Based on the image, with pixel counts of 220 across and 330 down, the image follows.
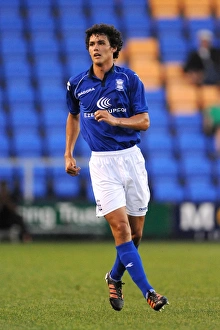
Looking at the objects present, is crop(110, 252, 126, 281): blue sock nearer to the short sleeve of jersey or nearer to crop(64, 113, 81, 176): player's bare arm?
crop(64, 113, 81, 176): player's bare arm

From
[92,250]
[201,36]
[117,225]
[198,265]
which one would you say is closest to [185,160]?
[201,36]

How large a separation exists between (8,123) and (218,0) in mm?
A: 7408

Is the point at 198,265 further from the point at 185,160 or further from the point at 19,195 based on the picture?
the point at 185,160

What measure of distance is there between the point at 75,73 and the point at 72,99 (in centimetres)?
1320

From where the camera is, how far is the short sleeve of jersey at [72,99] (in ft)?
21.2

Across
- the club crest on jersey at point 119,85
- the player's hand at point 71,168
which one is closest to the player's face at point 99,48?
the club crest on jersey at point 119,85

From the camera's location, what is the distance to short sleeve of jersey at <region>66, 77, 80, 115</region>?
646 centimetres

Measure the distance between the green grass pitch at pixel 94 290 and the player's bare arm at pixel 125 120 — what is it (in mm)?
1346

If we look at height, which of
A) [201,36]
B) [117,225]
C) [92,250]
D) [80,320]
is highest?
[201,36]

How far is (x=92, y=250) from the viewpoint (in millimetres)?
13516

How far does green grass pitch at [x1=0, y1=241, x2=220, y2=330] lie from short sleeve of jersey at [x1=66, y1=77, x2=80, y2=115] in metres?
1.53

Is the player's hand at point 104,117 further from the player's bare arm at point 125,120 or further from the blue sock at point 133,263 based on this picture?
the blue sock at point 133,263

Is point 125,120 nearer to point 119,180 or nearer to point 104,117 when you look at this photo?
point 104,117

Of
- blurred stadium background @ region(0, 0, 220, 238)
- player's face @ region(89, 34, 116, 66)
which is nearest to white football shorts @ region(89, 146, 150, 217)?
player's face @ region(89, 34, 116, 66)
